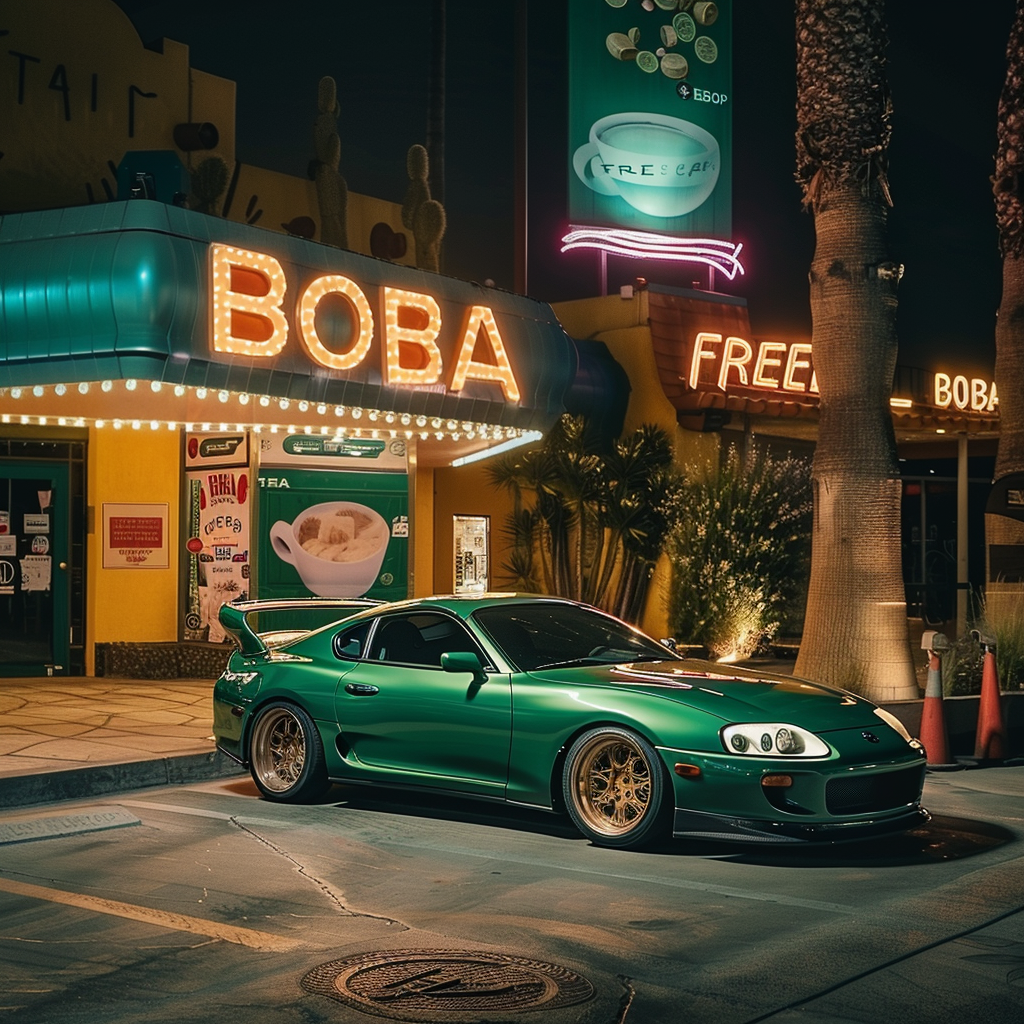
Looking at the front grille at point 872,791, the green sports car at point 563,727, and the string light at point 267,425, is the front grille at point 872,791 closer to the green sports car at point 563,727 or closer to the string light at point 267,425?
the green sports car at point 563,727

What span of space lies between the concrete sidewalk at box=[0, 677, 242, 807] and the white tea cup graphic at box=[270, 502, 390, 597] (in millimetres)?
1780

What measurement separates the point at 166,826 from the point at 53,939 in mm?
2717

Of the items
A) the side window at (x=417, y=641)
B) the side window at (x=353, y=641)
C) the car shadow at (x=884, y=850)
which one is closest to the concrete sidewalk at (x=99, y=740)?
the side window at (x=353, y=641)

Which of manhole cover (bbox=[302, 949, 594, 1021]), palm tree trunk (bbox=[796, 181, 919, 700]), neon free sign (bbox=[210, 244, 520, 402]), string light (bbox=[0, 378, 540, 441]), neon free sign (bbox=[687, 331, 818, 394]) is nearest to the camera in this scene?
manhole cover (bbox=[302, 949, 594, 1021])

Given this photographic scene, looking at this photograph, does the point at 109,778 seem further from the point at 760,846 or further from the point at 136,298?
the point at 760,846

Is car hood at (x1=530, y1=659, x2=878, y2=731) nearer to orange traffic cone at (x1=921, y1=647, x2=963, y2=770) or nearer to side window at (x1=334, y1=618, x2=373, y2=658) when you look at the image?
side window at (x1=334, y1=618, x2=373, y2=658)

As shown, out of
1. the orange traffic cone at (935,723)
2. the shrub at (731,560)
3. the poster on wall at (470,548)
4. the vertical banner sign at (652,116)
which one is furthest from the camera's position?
the vertical banner sign at (652,116)

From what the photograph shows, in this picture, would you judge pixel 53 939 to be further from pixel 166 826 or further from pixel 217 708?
pixel 217 708

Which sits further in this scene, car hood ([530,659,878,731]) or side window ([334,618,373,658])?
side window ([334,618,373,658])

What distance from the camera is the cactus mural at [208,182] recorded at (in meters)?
15.8

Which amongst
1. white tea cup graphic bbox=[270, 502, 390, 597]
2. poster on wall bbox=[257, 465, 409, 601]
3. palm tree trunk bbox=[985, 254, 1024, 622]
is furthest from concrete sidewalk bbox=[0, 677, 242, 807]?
palm tree trunk bbox=[985, 254, 1024, 622]

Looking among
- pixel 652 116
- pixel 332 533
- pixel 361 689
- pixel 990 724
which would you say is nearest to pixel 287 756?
pixel 361 689

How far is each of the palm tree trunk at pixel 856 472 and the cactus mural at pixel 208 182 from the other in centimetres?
647

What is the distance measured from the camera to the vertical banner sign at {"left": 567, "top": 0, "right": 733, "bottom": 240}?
24641 millimetres
